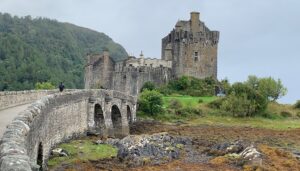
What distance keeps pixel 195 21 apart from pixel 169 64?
642cm

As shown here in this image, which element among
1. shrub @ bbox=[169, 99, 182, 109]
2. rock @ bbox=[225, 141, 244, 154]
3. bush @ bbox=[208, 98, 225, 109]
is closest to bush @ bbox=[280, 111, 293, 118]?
bush @ bbox=[208, 98, 225, 109]

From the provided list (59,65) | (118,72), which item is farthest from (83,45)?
(118,72)

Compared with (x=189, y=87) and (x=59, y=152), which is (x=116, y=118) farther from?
(x=59, y=152)

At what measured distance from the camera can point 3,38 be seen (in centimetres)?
13712

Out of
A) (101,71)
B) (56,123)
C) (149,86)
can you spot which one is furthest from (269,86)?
(56,123)

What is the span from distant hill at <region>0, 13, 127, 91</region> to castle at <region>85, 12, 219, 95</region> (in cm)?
2528

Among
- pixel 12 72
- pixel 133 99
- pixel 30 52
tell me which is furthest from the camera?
pixel 30 52

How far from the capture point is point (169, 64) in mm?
76125

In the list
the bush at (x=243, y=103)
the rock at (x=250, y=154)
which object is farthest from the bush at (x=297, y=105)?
the rock at (x=250, y=154)

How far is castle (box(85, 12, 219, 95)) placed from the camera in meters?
73.4

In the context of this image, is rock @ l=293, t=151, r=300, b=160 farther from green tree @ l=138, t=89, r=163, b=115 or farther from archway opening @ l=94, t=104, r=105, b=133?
green tree @ l=138, t=89, r=163, b=115

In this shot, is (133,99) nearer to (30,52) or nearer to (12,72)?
(12,72)

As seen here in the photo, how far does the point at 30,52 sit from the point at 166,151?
103 metres

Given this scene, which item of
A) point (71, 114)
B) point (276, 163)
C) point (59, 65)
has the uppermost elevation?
point (59, 65)
